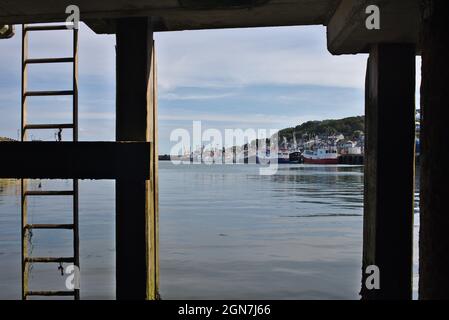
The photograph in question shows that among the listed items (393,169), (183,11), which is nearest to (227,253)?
(393,169)

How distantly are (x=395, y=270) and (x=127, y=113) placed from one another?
379cm

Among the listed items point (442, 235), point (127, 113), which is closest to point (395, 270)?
point (442, 235)

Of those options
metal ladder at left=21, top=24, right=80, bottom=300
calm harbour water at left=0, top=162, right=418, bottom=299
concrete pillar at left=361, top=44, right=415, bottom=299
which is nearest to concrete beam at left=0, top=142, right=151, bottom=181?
metal ladder at left=21, top=24, right=80, bottom=300

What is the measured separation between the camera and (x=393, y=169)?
19.5ft

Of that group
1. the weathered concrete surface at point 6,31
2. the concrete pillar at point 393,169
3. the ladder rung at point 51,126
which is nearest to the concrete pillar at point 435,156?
the concrete pillar at point 393,169

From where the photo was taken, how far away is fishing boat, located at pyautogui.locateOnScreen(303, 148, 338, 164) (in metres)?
175

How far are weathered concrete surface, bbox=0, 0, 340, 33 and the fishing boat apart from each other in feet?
567

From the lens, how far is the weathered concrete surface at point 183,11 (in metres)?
5.36

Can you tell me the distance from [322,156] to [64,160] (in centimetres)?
17647

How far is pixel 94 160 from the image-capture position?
4766 millimetres

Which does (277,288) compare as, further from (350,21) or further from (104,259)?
(350,21)

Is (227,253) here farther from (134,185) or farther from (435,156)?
(435,156)

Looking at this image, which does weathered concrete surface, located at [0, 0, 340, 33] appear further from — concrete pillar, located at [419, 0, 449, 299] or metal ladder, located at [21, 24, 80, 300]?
concrete pillar, located at [419, 0, 449, 299]

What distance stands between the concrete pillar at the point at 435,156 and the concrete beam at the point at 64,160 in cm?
271
